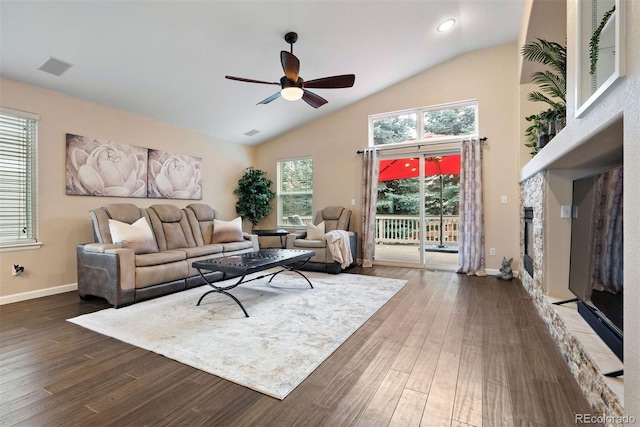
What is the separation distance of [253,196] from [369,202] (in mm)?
2518

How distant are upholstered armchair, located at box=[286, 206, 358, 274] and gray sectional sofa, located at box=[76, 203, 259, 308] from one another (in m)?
0.96

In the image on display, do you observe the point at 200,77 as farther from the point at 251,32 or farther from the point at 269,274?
the point at 269,274

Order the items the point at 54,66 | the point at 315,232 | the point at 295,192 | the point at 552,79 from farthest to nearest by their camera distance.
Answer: the point at 295,192 < the point at 315,232 < the point at 54,66 < the point at 552,79

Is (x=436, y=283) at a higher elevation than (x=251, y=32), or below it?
below

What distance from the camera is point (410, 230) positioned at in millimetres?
6160

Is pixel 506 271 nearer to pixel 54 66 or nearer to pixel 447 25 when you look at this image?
pixel 447 25

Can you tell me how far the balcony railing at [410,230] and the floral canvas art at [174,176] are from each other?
373cm

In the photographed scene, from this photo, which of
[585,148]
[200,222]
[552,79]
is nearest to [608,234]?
[585,148]

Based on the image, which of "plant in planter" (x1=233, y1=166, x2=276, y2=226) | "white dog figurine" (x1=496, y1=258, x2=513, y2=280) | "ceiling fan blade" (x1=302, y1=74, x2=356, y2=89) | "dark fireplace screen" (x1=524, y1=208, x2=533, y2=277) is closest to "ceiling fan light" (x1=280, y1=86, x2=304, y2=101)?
"ceiling fan blade" (x1=302, y1=74, x2=356, y2=89)

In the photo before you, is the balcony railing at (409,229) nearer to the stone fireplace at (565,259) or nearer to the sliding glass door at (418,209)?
the sliding glass door at (418,209)

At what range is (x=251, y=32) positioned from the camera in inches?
137

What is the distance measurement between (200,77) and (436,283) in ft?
14.3

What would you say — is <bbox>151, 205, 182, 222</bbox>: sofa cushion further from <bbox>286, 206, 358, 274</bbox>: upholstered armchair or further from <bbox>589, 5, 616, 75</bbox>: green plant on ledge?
<bbox>589, 5, 616, 75</bbox>: green plant on ledge

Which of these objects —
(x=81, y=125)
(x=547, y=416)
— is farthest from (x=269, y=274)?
(x=547, y=416)
